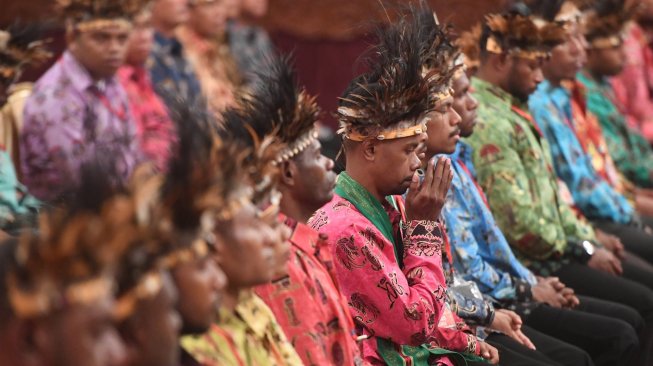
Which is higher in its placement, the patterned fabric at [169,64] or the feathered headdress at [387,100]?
the feathered headdress at [387,100]

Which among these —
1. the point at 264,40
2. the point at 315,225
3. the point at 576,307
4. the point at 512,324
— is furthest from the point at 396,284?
the point at 264,40

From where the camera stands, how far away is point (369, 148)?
360cm

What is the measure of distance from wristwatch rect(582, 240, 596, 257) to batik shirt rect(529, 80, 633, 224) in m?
0.55

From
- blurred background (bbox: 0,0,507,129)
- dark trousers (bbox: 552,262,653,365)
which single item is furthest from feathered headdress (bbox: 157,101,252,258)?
blurred background (bbox: 0,0,507,129)

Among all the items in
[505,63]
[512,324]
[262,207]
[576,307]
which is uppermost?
[262,207]

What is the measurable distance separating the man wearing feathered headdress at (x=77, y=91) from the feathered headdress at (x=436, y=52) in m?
1.26

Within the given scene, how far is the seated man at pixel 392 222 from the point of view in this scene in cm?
336

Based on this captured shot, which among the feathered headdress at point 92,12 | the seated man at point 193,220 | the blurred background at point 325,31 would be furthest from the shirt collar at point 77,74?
the blurred background at point 325,31

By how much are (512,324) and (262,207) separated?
163 cm

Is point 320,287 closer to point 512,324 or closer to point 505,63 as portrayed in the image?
point 512,324

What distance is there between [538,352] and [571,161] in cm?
175

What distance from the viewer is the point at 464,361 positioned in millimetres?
3734

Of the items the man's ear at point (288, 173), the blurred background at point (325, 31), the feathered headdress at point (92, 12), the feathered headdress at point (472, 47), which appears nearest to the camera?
the man's ear at point (288, 173)

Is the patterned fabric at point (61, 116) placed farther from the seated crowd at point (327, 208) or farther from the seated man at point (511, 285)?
the seated man at point (511, 285)
